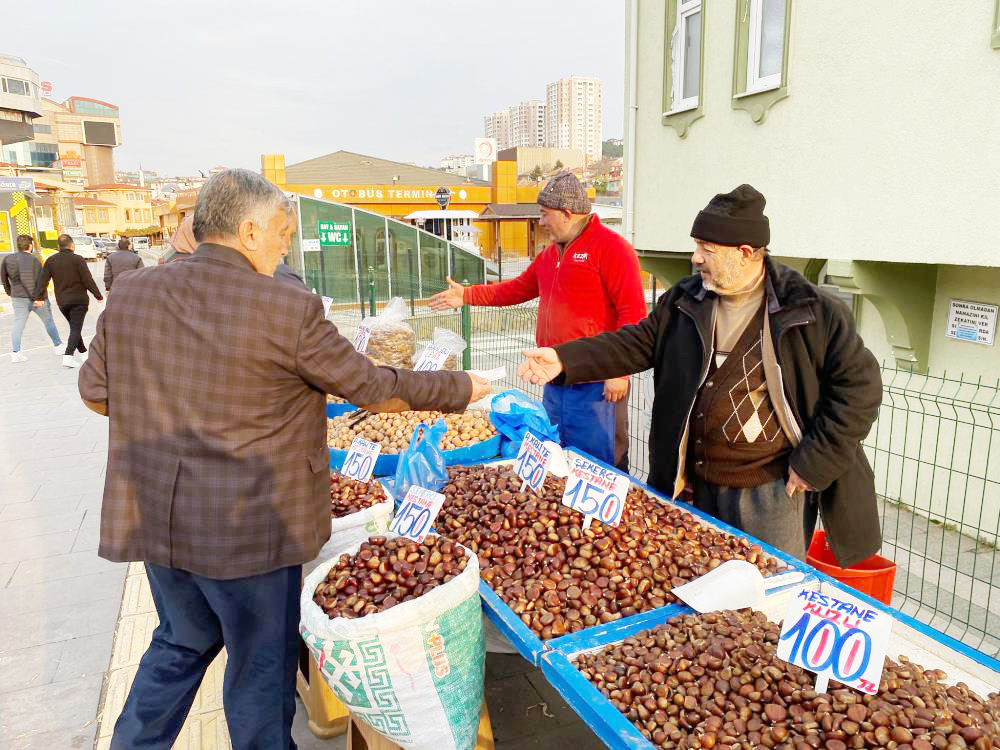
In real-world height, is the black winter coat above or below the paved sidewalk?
above

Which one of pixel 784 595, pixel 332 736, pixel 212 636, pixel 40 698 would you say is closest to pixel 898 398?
pixel 784 595

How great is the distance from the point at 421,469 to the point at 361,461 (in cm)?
27

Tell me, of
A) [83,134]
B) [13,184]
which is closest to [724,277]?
[13,184]

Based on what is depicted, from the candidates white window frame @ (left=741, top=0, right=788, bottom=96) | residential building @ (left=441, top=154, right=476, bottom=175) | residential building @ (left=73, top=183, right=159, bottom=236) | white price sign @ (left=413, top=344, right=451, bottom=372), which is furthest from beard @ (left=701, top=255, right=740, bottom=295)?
residential building @ (left=73, top=183, right=159, bottom=236)

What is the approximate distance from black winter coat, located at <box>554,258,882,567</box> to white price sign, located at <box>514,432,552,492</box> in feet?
1.58

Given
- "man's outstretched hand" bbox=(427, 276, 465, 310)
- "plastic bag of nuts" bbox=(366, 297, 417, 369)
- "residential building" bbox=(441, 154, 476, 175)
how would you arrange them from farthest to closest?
"residential building" bbox=(441, 154, 476, 175) → "plastic bag of nuts" bbox=(366, 297, 417, 369) → "man's outstretched hand" bbox=(427, 276, 465, 310)

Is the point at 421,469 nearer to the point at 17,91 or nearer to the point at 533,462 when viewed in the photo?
the point at 533,462

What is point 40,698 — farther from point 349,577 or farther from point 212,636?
point 349,577

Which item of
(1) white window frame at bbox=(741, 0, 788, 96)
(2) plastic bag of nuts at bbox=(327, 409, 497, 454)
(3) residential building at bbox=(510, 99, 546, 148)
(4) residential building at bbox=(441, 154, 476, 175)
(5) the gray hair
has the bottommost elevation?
(2) plastic bag of nuts at bbox=(327, 409, 497, 454)

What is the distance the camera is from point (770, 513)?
8.71ft

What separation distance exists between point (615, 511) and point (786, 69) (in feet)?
17.4

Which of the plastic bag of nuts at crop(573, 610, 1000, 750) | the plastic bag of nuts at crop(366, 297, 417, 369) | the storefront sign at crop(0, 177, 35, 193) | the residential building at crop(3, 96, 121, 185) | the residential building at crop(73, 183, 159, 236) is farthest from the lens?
the residential building at crop(3, 96, 121, 185)

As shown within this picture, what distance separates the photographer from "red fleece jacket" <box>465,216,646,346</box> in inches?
148

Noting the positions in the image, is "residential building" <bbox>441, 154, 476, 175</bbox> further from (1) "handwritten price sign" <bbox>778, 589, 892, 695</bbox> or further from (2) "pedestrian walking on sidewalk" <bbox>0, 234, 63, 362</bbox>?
(1) "handwritten price sign" <bbox>778, 589, 892, 695</bbox>
